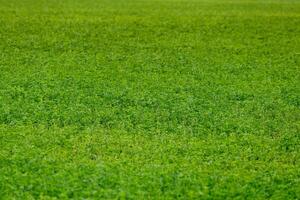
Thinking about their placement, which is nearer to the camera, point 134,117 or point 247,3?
point 134,117

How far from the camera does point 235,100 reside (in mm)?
6070

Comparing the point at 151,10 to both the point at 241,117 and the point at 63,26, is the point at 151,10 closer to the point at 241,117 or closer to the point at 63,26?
the point at 63,26

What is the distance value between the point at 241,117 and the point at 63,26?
5958 millimetres

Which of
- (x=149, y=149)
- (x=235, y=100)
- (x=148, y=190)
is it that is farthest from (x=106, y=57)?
(x=148, y=190)

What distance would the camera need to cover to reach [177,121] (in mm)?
5312

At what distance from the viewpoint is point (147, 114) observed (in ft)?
17.9

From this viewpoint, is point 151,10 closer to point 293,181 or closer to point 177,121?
point 177,121

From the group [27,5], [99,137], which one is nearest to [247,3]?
[27,5]

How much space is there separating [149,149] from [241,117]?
1.21m

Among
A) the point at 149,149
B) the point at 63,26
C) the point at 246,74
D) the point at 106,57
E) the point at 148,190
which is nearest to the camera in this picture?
the point at 148,190

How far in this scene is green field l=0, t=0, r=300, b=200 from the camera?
4.13 meters

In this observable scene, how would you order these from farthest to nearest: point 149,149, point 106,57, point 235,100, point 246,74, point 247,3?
point 247,3
point 106,57
point 246,74
point 235,100
point 149,149

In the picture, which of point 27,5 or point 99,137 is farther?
point 27,5

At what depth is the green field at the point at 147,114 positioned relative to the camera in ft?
13.6
